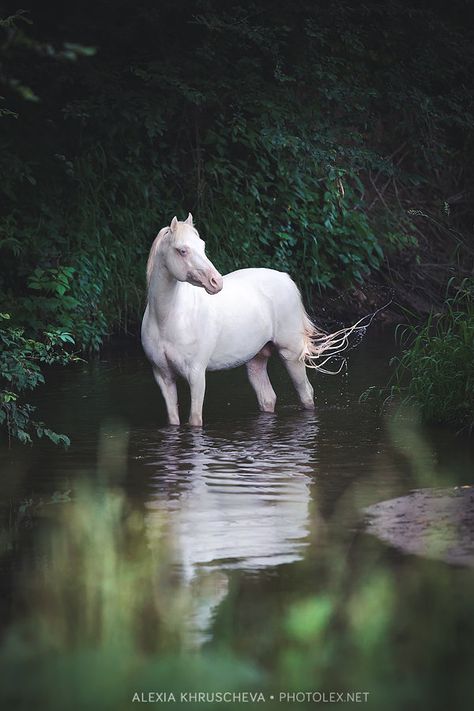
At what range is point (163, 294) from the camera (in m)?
8.33

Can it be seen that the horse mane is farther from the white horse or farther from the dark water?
the dark water

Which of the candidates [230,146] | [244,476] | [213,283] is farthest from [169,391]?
[230,146]

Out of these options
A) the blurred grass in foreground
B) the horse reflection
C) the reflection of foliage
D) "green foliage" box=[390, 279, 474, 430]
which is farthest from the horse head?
the reflection of foliage

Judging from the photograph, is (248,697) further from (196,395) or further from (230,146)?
(230,146)

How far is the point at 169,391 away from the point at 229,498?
85.9 inches

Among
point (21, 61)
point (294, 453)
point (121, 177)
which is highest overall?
point (21, 61)

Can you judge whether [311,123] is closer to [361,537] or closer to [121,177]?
[121,177]

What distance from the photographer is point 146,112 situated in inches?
494

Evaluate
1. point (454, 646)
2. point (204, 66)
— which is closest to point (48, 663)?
point (454, 646)

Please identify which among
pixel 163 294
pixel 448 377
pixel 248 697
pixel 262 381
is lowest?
pixel 262 381

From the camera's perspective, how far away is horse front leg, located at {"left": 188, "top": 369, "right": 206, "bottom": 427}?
8398 mm

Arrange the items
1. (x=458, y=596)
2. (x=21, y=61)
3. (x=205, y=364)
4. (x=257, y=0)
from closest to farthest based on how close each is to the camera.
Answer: (x=458, y=596) → (x=205, y=364) → (x=21, y=61) → (x=257, y=0)

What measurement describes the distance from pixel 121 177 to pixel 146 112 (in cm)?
88

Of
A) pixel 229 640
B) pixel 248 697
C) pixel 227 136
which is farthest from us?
pixel 227 136
